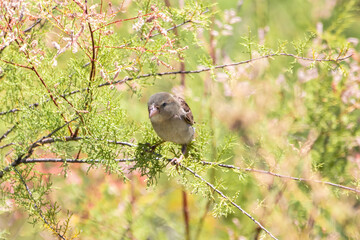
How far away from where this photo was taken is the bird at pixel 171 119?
230 centimetres

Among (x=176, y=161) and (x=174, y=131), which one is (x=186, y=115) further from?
(x=176, y=161)

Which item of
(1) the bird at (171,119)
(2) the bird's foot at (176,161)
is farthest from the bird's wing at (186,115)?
(2) the bird's foot at (176,161)

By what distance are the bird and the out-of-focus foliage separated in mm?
65

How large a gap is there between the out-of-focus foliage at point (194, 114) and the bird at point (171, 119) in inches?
2.6

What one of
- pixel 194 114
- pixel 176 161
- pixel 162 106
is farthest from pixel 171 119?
pixel 194 114

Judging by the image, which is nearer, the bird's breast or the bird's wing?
the bird's breast

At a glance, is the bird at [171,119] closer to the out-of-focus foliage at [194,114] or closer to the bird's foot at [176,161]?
the out-of-focus foliage at [194,114]

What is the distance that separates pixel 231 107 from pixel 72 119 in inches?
78.2

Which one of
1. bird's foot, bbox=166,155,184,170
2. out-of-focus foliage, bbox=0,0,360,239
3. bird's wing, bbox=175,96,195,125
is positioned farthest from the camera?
bird's wing, bbox=175,96,195,125

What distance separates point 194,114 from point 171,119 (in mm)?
1002

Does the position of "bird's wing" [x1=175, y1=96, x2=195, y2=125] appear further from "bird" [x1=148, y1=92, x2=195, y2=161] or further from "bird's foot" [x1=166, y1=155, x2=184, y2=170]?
"bird's foot" [x1=166, y1=155, x2=184, y2=170]

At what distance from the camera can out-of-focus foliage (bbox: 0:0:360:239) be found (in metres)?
1.68

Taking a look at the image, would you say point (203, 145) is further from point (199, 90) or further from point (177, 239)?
point (199, 90)

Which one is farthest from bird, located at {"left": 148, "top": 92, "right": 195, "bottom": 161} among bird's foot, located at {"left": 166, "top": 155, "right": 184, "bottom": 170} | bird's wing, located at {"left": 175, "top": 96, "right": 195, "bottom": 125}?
bird's foot, located at {"left": 166, "top": 155, "right": 184, "bottom": 170}
